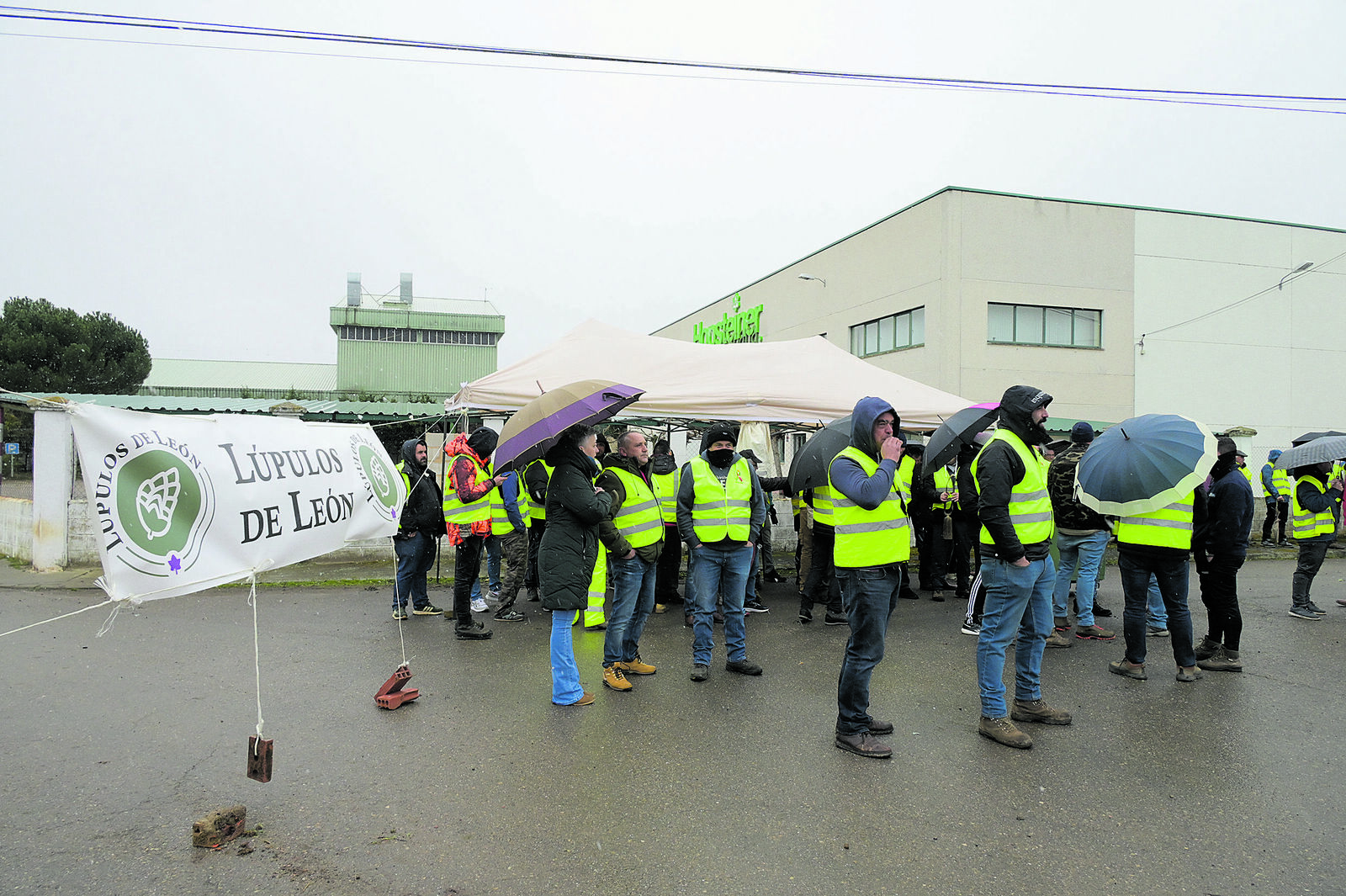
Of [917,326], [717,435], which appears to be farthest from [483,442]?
[917,326]

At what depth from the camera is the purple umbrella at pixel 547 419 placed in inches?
184

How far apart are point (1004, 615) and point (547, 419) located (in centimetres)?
301

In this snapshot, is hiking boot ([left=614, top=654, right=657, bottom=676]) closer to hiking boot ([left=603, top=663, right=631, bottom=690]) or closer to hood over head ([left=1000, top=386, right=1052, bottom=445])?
hiking boot ([left=603, top=663, right=631, bottom=690])

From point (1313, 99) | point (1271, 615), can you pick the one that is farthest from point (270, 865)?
point (1313, 99)

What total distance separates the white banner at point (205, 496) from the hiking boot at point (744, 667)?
2.86m

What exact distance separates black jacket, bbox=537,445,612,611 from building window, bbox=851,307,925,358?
18.4 metres

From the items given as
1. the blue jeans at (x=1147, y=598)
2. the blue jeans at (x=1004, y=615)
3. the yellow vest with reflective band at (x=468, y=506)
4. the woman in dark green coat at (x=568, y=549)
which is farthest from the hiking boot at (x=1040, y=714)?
the yellow vest with reflective band at (x=468, y=506)

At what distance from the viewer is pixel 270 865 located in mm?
3025

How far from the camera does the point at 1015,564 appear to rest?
4191 millimetres

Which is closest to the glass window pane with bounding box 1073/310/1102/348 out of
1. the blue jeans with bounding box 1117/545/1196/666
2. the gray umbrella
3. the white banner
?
the gray umbrella

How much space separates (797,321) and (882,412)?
23.7m

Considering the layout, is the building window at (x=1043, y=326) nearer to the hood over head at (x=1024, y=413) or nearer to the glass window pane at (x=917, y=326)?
the glass window pane at (x=917, y=326)

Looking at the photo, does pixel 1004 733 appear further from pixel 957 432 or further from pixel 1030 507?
pixel 957 432

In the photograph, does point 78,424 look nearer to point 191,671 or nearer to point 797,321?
point 191,671
